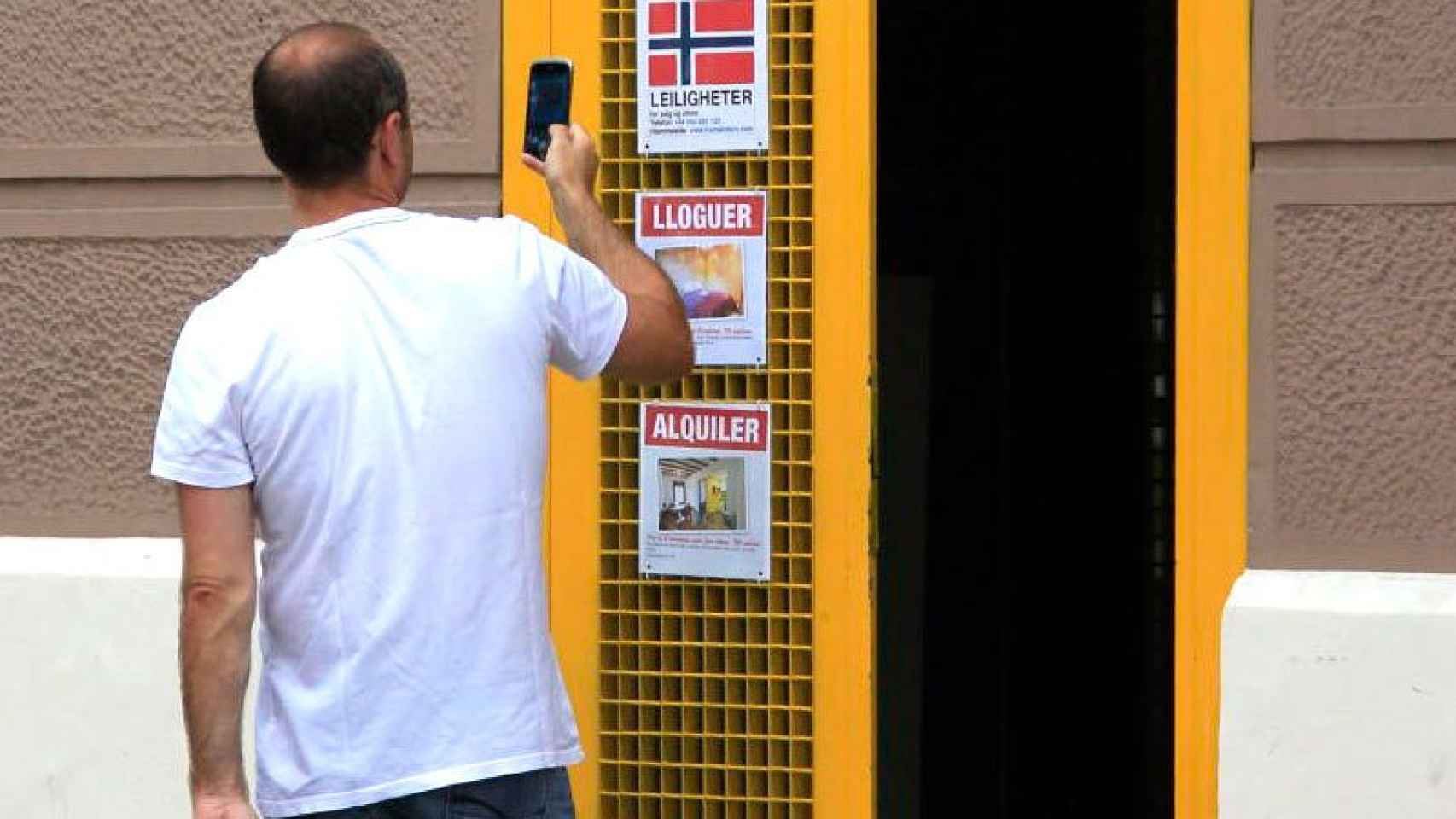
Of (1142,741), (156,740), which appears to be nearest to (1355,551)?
(1142,741)

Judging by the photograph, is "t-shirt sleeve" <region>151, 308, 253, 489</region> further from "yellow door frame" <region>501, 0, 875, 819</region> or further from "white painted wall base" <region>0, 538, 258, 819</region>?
"white painted wall base" <region>0, 538, 258, 819</region>

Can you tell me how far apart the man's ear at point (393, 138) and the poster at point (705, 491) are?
144cm

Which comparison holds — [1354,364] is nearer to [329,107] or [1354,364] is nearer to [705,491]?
[705,491]

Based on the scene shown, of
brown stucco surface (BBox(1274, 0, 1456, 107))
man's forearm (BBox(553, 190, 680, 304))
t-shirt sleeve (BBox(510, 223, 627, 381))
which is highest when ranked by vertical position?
brown stucco surface (BBox(1274, 0, 1456, 107))

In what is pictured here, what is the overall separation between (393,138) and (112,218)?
6.17 ft

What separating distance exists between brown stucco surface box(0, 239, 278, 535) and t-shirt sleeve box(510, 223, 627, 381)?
176 cm

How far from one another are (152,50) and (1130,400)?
8.28 ft

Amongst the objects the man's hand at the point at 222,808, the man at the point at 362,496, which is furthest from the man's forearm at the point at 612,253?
the man's hand at the point at 222,808

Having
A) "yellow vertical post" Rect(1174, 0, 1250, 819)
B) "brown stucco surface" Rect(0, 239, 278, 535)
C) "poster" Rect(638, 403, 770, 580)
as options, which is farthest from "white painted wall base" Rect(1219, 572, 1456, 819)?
"brown stucco surface" Rect(0, 239, 278, 535)

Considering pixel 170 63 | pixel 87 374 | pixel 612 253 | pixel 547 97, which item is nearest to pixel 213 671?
pixel 612 253

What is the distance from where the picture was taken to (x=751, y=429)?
4535 mm

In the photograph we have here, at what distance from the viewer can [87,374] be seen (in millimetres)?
4914

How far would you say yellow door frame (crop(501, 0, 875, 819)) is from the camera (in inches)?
176

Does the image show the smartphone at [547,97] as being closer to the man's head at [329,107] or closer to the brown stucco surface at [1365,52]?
the man's head at [329,107]
